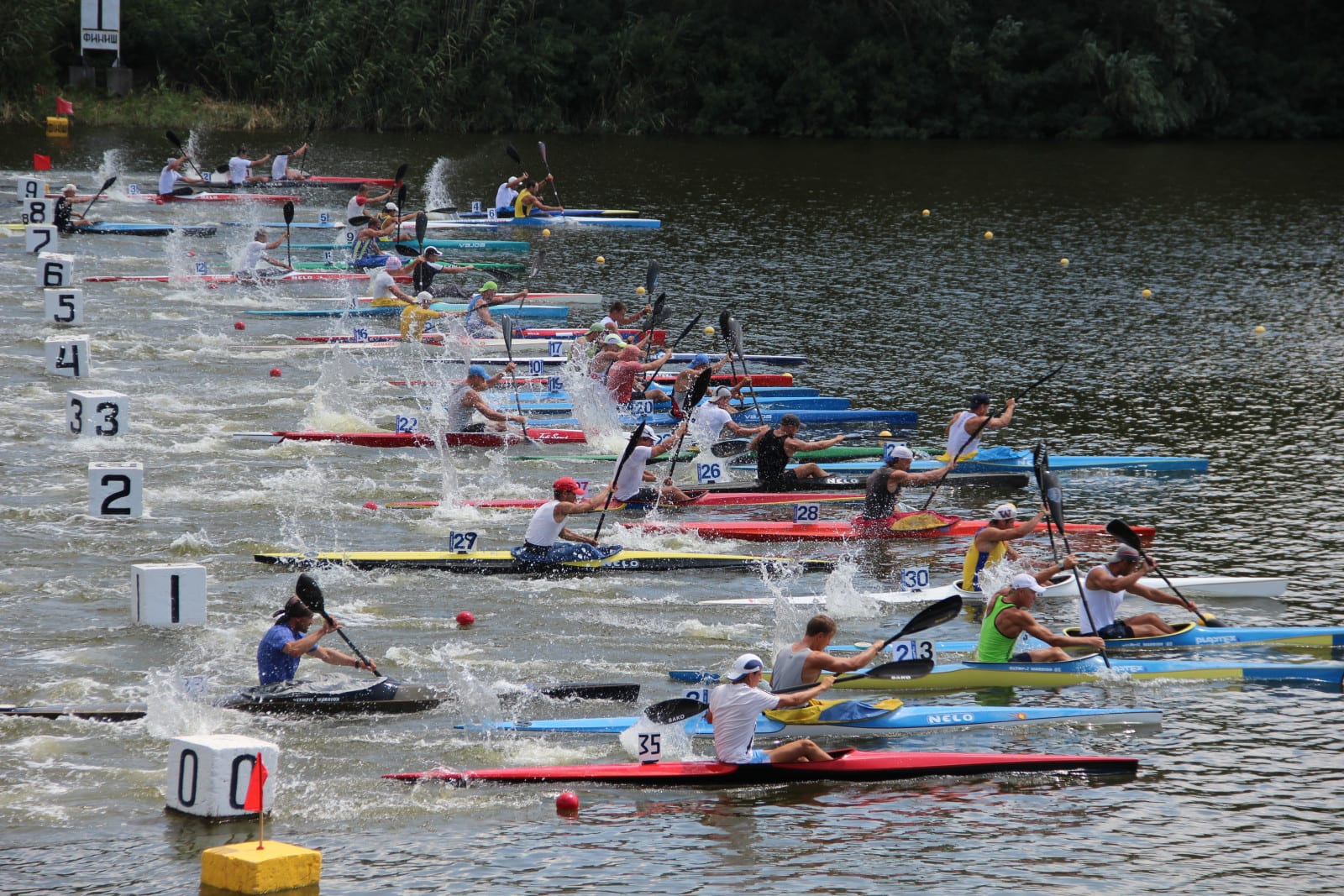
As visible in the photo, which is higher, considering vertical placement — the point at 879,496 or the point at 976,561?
the point at 879,496

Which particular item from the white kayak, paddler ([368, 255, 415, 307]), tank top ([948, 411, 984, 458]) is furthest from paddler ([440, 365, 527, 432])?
paddler ([368, 255, 415, 307])

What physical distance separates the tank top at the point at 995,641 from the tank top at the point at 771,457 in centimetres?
582

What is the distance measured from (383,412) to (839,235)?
17.1 metres

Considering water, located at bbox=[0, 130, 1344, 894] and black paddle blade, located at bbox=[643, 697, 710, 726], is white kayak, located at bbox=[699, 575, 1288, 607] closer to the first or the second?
water, located at bbox=[0, 130, 1344, 894]

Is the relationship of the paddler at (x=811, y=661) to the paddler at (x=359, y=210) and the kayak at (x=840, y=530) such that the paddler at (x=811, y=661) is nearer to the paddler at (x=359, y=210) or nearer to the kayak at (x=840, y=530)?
the kayak at (x=840, y=530)

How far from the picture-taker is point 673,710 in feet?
37.8

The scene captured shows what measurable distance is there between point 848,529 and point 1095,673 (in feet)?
14.7

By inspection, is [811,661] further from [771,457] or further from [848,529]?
[771,457]

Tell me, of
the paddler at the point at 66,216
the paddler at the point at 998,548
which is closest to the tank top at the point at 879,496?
the paddler at the point at 998,548

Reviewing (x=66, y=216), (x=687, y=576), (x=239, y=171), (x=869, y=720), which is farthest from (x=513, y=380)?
(x=239, y=171)

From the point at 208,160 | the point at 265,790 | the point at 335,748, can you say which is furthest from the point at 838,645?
the point at 208,160

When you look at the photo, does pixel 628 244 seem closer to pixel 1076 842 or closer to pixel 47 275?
pixel 47 275

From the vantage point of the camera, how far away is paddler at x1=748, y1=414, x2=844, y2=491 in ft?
62.9

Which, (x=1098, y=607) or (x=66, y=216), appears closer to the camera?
(x=1098, y=607)
